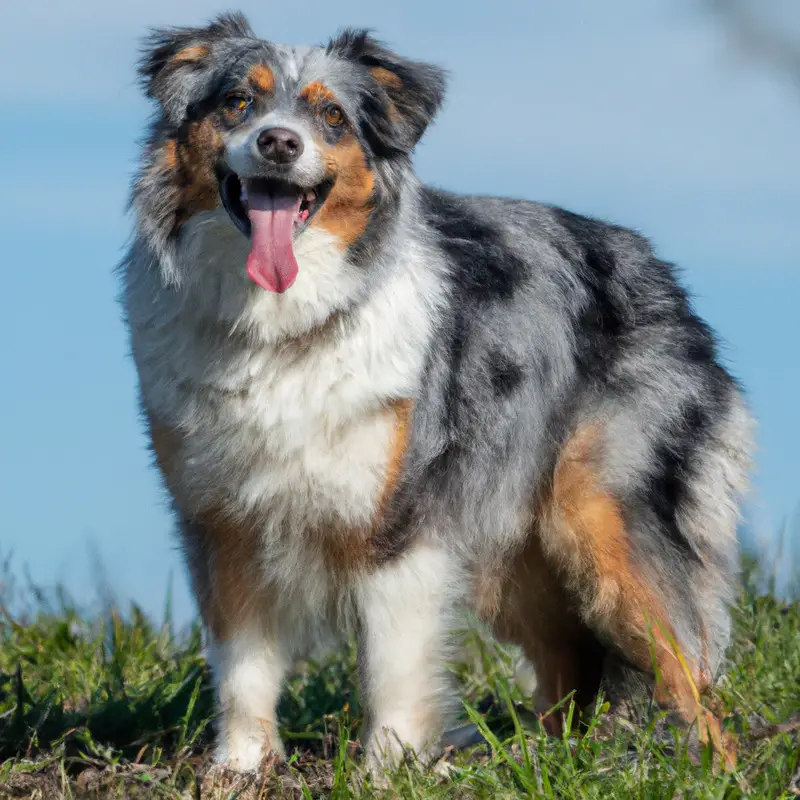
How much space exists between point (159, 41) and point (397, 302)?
1343mm

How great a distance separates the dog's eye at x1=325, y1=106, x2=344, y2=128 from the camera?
439 cm

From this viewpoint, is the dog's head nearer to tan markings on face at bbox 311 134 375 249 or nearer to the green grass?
tan markings on face at bbox 311 134 375 249

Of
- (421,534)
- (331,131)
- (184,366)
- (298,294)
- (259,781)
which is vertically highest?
(331,131)

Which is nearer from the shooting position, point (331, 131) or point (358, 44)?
point (331, 131)

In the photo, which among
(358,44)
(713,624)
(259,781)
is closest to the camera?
(259,781)

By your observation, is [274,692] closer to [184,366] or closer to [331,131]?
[184,366]

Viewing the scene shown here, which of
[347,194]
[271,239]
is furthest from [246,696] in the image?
[347,194]

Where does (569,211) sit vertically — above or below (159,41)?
below

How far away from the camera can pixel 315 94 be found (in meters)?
4.35

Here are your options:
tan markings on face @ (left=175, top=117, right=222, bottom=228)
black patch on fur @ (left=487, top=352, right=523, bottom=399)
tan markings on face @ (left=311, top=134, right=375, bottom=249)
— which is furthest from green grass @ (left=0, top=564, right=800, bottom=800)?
tan markings on face @ (left=175, top=117, right=222, bottom=228)

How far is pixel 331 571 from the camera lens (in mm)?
4523

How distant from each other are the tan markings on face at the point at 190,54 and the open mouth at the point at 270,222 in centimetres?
60

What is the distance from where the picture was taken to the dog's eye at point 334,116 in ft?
14.4

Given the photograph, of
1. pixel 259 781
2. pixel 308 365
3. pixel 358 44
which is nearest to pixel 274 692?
pixel 259 781
